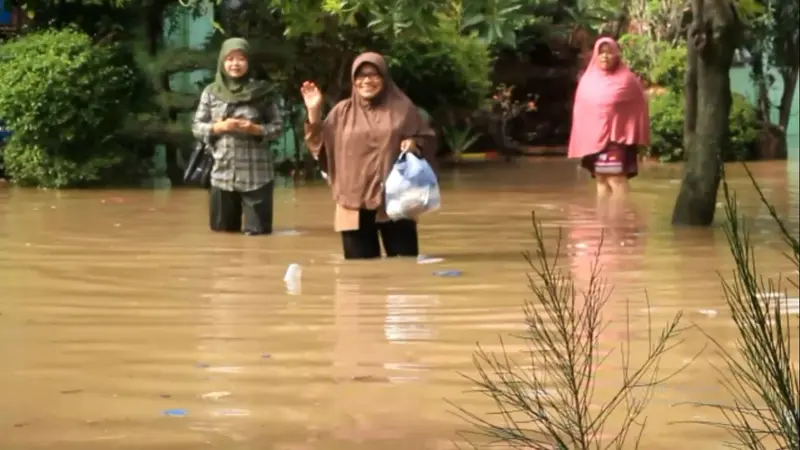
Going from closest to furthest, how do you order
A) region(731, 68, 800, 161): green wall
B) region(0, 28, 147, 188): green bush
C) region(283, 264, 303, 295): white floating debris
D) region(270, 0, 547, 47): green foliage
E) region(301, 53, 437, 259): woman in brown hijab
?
region(283, 264, 303, 295): white floating debris → region(270, 0, 547, 47): green foliage → region(301, 53, 437, 259): woman in brown hijab → region(0, 28, 147, 188): green bush → region(731, 68, 800, 161): green wall

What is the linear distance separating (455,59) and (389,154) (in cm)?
1158

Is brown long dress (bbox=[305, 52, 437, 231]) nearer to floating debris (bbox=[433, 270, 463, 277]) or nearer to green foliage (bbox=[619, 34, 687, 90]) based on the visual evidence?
floating debris (bbox=[433, 270, 463, 277])

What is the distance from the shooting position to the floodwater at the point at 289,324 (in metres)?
4.94

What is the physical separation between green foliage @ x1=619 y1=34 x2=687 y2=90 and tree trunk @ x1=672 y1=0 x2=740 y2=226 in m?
11.5

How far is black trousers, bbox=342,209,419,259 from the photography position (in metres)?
9.33

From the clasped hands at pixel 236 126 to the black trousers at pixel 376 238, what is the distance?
5.91 ft

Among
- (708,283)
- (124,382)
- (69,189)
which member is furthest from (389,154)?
(69,189)

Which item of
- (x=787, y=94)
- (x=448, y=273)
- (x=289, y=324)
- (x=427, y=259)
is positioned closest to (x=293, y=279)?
(x=448, y=273)

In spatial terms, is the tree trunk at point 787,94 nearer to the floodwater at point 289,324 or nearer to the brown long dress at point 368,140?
the floodwater at point 289,324

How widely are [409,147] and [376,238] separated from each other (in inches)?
29.2

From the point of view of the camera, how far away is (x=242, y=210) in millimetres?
11258

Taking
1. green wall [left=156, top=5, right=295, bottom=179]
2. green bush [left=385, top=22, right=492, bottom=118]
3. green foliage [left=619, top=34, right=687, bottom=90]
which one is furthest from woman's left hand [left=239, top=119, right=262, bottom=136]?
green foliage [left=619, top=34, right=687, bottom=90]

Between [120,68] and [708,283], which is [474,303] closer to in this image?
[708,283]

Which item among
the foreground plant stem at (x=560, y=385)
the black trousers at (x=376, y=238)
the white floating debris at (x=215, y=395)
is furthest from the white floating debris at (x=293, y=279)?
the white floating debris at (x=215, y=395)
